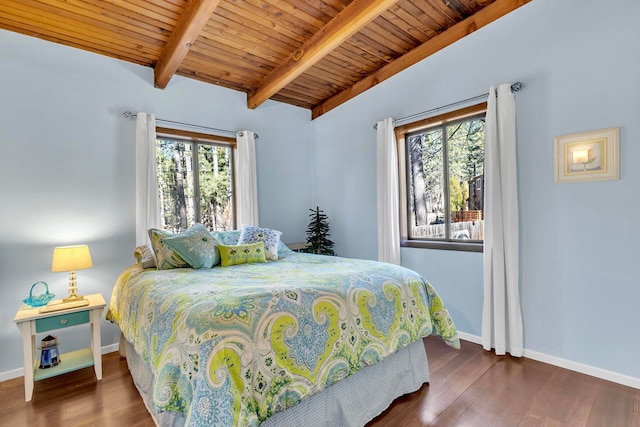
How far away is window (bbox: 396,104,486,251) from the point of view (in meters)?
3.03

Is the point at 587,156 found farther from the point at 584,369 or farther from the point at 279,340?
the point at 279,340

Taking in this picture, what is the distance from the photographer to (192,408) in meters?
1.18

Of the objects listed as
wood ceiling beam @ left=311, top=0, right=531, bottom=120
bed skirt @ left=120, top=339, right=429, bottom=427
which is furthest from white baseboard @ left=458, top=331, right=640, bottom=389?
wood ceiling beam @ left=311, top=0, right=531, bottom=120

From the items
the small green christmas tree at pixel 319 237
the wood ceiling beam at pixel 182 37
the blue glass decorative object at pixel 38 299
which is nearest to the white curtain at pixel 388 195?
the small green christmas tree at pixel 319 237

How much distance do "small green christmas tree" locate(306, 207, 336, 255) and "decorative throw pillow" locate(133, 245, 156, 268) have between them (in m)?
1.94

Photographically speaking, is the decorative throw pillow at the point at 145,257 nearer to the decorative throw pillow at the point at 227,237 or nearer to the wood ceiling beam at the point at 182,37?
the decorative throw pillow at the point at 227,237

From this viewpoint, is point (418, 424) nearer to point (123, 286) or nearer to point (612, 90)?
point (123, 286)

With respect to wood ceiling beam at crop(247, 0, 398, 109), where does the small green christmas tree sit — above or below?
below

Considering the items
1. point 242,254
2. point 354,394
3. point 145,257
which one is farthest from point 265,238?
point 354,394

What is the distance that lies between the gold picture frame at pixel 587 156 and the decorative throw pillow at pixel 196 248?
9.27 feet

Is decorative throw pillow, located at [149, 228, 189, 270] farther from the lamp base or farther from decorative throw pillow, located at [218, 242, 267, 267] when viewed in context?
the lamp base

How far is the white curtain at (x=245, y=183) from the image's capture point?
146 inches

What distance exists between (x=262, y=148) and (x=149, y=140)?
52.9 inches

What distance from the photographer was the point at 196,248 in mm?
2594
